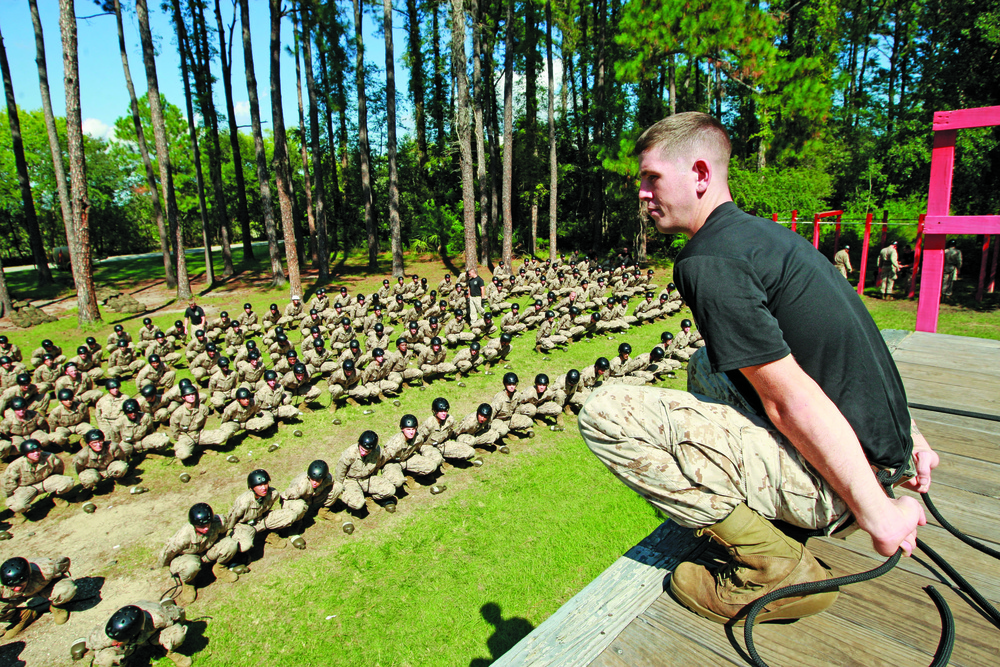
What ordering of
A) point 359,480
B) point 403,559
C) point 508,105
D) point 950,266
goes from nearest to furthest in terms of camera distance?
point 403,559 → point 359,480 → point 950,266 → point 508,105

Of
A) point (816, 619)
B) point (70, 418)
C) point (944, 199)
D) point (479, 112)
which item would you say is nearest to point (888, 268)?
point (944, 199)

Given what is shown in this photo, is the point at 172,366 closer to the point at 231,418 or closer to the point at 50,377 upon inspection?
the point at 50,377

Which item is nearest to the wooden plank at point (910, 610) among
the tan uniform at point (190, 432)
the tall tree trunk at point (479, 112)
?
the tan uniform at point (190, 432)

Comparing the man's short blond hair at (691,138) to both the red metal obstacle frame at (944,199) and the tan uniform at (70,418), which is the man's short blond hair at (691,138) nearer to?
the red metal obstacle frame at (944,199)

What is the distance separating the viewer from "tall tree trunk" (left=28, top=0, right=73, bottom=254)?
1936cm

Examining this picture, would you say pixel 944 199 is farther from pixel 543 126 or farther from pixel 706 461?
pixel 543 126

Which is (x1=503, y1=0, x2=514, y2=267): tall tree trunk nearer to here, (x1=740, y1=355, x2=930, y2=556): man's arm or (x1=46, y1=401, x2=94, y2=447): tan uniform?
(x1=46, y1=401, x2=94, y2=447): tan uniform

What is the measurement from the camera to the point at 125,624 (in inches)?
168

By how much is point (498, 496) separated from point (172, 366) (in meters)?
10.5

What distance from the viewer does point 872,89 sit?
30.0 metres

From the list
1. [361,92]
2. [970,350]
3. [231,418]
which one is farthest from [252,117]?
[970,350]

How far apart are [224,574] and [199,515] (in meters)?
0.76

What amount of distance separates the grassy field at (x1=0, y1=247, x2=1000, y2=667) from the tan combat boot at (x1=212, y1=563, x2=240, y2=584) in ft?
0.29

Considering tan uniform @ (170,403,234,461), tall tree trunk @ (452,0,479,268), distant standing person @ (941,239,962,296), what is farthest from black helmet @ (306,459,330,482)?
distant standing person @ (941,239,962,296)
